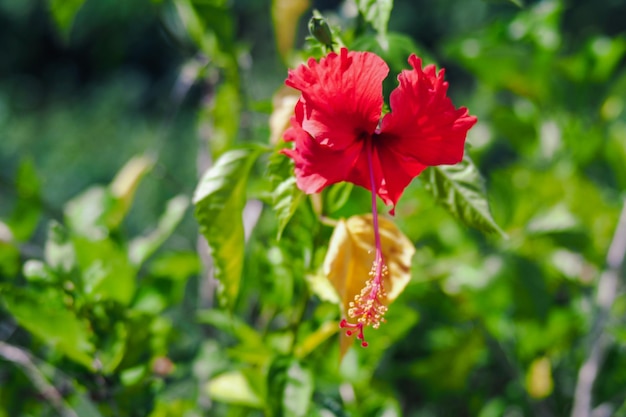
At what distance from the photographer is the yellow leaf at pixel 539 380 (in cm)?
105

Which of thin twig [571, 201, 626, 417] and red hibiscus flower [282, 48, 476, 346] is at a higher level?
red hibiscus flower [282, 48, 476, 346]

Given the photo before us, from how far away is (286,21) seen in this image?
96 cm

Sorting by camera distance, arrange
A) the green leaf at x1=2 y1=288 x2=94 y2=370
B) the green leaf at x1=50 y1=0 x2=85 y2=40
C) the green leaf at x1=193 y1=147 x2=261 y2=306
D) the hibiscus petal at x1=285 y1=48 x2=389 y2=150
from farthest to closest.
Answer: the green leaf at x1=50 y1=0 x2=85 y2=40 < the green leaf at x1=2 y1=288 x2=94 y2=370 < the green leaf at x1=193 y1=147 x2=261 y2=306 < the hibiscus petal at x1=285 y1=48 x2=389 y2=150

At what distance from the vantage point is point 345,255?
578 mm

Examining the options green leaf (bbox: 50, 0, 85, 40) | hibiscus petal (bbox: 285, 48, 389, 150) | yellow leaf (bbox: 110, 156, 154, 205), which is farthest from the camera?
yellow leaf (bbox: 110, 156, 154, 205)

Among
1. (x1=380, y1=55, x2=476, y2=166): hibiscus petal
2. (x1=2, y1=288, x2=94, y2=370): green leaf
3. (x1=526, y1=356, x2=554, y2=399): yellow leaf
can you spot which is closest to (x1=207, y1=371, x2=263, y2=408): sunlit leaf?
(x1=2, y1=288, x2=94, y2=370): green leaf

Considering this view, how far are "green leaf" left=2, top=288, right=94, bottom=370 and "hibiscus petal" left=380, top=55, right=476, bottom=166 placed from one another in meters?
0.42

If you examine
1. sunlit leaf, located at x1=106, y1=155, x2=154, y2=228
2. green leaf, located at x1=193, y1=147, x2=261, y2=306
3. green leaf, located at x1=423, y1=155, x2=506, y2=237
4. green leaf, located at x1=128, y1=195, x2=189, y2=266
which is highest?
green leaf, located at x1=193, y1=147, x2=261, y2=306

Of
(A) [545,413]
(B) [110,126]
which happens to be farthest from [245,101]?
(B) [110,126]

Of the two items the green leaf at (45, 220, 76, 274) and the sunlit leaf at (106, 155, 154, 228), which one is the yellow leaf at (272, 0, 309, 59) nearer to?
the sunlit leaf at (106, 155, 154, 228)

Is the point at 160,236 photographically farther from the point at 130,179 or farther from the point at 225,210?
the point at 225,210

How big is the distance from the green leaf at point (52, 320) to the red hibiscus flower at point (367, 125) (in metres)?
0.36

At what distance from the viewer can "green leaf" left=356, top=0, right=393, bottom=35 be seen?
57 cm

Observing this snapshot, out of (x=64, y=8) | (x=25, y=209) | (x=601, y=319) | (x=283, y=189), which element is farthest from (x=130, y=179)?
(x=601, y=319)
